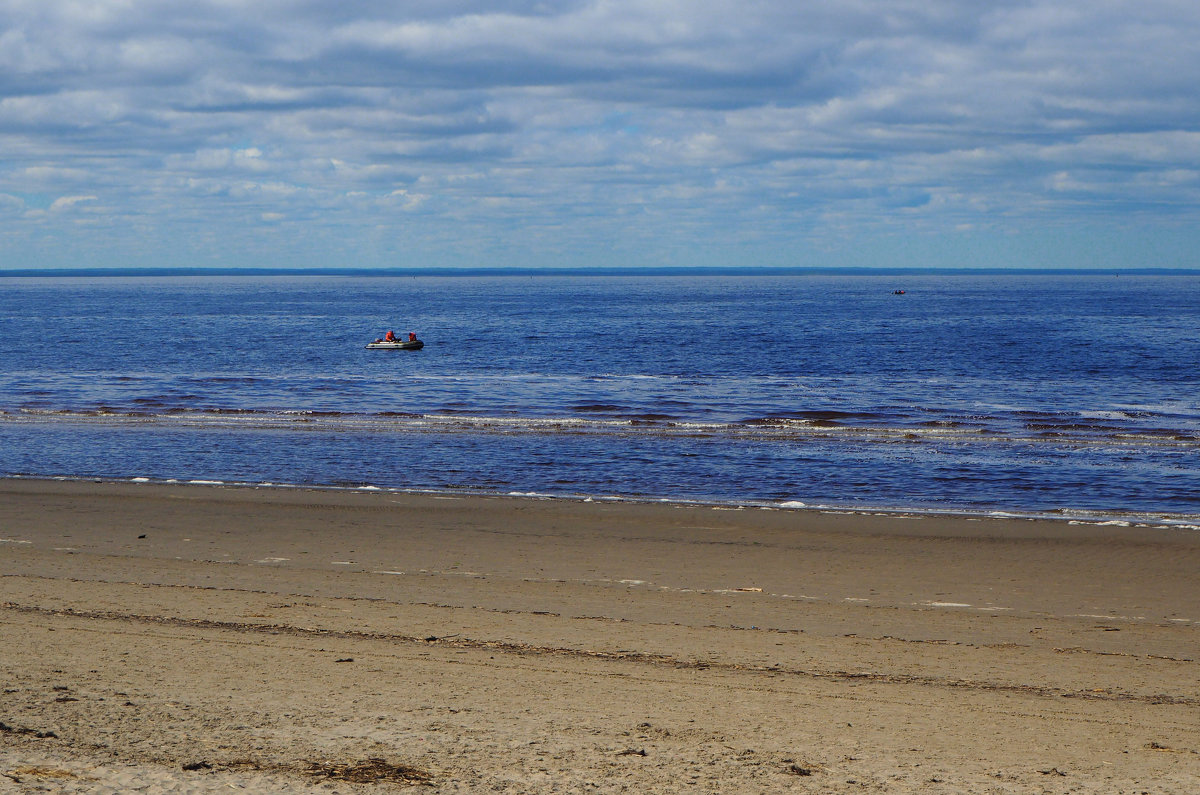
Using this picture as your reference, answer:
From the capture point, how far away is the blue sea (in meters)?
20.4

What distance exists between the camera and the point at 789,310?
399 ft

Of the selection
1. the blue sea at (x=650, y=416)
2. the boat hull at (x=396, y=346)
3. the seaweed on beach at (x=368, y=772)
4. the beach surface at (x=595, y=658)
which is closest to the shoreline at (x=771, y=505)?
the blue sea at (x=650, y=416)

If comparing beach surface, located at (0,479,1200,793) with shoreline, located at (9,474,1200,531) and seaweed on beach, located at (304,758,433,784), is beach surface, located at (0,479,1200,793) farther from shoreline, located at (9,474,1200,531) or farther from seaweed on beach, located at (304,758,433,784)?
shoreline, located at (9,474,1200,531)

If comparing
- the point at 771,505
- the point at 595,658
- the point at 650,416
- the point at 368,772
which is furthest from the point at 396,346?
the point at 368,772

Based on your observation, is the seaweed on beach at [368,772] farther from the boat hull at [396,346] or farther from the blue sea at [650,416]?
the boat hull at [396,346]

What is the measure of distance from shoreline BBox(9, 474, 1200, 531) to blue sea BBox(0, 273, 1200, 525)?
0.53ft

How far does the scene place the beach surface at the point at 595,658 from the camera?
21.3 feet

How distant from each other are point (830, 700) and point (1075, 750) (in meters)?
1.65

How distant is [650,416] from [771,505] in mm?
14488

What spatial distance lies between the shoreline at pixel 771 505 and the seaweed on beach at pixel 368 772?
37.8ft

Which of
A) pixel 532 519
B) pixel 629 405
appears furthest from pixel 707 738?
pixel 629 405

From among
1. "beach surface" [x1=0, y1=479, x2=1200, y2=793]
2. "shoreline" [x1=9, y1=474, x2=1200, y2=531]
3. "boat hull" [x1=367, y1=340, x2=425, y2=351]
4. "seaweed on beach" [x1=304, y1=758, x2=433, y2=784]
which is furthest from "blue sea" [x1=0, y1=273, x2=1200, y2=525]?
"seaweed on beach" [x1=304, y1=758, x2=433, y2=784]

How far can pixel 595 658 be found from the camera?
29.1 ft

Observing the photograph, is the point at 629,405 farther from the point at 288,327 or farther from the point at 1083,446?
the point at 288,327
